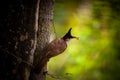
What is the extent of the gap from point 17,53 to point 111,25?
354 centimetres

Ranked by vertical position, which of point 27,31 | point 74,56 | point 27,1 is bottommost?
point 74,56

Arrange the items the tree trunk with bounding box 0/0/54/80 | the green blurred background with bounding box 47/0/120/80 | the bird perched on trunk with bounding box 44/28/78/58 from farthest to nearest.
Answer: the green blurred background with bounding box 47/0/120/80 → the bird perched on trunk with bounding box 44/28/78/58 → the tree trunk with bounding box 0/0/54/80

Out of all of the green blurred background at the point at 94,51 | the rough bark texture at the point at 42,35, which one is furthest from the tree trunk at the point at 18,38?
the green blurred background at the point at 94,51

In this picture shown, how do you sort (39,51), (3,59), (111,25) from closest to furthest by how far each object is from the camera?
(3,59) → (39,51) → (111,25)

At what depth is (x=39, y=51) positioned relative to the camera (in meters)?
4.02

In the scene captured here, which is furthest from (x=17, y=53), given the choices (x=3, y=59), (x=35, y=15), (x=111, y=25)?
(x=111, y=25)

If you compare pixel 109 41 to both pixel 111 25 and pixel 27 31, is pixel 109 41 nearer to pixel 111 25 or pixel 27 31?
pixel 111 25

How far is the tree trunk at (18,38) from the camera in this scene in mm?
3773

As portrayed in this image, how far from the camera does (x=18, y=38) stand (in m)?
3.82

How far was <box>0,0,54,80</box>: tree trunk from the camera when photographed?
377cm

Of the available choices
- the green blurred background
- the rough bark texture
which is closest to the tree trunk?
the rough bark texture

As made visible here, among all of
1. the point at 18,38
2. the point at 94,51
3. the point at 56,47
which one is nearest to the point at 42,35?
the point at 56,47

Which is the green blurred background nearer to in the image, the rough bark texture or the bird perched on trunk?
the rough bark texture

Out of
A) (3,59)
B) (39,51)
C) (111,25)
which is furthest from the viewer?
(111,25)
